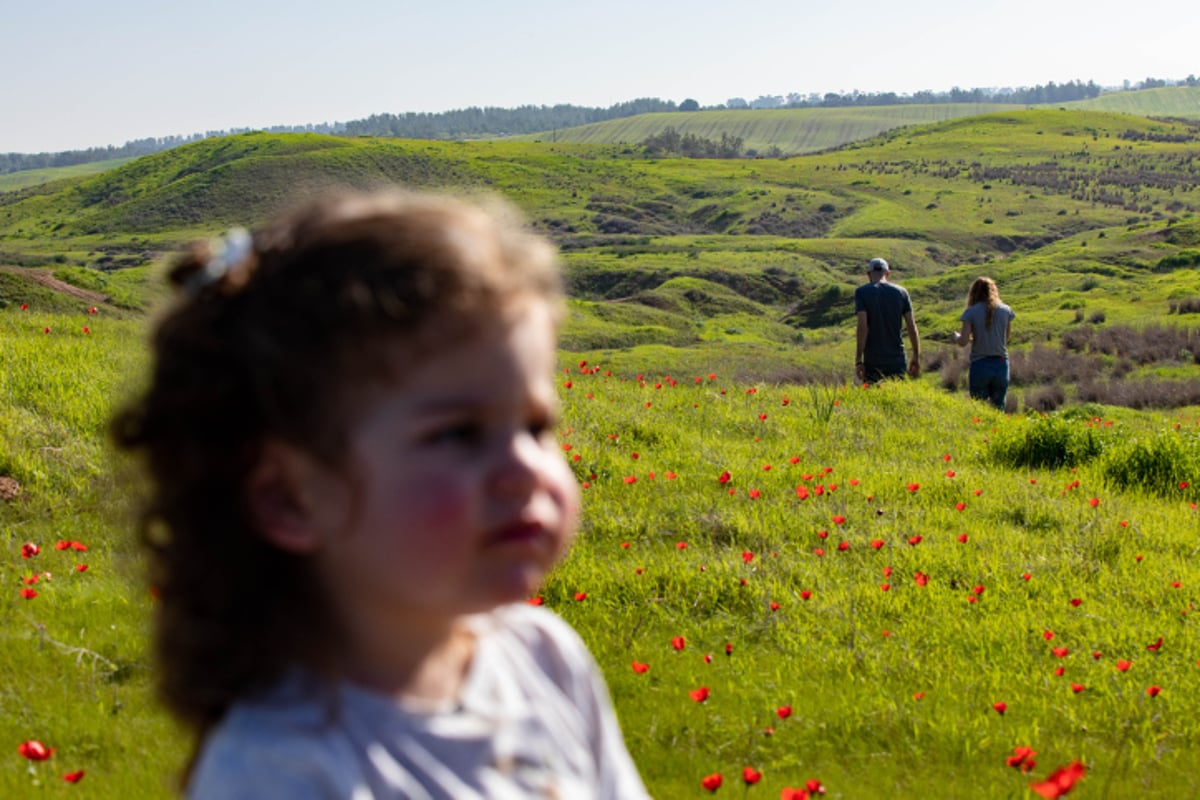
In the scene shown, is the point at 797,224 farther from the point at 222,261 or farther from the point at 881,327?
the point at 222,261

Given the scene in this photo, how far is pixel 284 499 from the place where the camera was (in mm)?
1502

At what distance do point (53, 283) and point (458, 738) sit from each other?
68.5 ft

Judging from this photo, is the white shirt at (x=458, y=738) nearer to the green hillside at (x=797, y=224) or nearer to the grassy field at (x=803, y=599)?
the green hillside at (x=797, y=224)

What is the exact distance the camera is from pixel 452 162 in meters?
122

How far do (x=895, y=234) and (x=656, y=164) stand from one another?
165ft

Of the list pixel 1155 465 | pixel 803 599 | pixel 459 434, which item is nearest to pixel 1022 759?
pixel 803 599

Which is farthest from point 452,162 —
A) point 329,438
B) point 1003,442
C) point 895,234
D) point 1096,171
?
point 329,438

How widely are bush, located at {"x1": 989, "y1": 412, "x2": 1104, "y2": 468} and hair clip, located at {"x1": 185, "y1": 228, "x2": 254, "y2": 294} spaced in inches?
385

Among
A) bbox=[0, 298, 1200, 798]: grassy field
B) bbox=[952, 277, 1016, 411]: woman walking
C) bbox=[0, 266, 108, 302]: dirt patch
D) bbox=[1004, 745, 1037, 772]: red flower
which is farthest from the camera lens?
bbox=[0, 266, 108, 302]: dirt patch

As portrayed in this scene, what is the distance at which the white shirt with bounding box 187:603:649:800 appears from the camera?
141 cm

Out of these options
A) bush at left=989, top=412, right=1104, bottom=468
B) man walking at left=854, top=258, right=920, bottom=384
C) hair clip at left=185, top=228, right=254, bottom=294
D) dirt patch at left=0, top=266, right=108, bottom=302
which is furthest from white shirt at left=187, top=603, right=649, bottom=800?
dirt patch at left=0, top=266, right=108, bottom=302

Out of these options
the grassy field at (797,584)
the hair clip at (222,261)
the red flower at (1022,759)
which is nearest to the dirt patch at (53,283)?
the grassy field at (797,584)

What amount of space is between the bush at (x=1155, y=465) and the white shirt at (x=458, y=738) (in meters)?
8.95

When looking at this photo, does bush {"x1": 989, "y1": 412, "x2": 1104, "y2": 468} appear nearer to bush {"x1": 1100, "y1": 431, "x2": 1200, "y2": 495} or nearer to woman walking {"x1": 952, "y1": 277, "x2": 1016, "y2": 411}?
bush {"x1": 1100, "y1": 431, "x2": 1200, "y2": 495}
